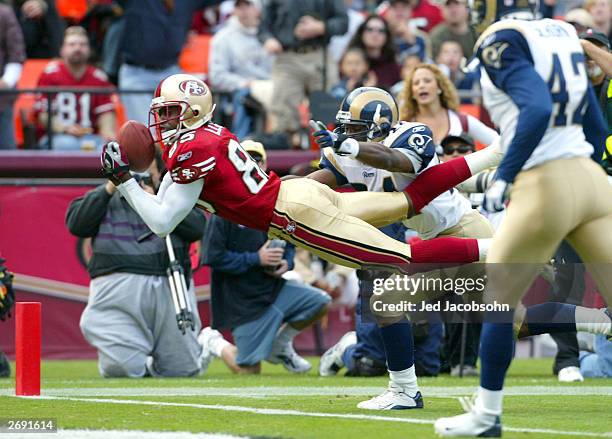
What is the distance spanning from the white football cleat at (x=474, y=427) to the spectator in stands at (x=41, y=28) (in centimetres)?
904

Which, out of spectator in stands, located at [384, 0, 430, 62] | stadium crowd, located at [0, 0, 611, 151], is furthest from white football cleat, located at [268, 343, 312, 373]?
spectator in stands, located at [384, 0, 430, 62]

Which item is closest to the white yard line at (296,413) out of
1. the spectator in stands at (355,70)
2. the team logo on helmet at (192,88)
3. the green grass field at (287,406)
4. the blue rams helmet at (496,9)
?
the green grass field at (287,406)

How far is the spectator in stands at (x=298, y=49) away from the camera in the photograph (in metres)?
11.8

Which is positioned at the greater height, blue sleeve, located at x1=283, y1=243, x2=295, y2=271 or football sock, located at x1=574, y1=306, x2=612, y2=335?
football sock, located at x1=574, y1=306, x2=612, y2=335

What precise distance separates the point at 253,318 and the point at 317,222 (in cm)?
317

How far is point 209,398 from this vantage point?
272 inches

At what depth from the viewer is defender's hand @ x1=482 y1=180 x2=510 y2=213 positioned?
486 cm

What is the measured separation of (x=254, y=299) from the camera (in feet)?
30.9

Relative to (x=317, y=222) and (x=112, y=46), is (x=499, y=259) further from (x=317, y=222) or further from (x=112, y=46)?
(x=112, y=46)

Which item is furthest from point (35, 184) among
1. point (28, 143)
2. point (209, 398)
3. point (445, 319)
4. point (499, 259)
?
point (499, 259)

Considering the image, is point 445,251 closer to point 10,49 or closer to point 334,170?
point 334,170

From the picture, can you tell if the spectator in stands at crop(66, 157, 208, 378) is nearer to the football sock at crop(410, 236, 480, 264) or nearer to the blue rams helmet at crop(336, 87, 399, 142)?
the blue rams helmet at crop(336, 87, 399, 142)

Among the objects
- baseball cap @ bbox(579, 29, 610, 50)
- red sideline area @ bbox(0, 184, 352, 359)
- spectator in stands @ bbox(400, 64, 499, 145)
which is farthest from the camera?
red sideline area @ bbox(0, 184, 352, 359)

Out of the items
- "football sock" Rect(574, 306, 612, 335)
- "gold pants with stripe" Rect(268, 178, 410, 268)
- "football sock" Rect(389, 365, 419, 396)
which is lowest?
"football sock" Rect(389, 365, 419, 396)
